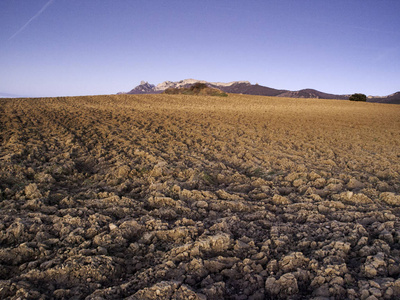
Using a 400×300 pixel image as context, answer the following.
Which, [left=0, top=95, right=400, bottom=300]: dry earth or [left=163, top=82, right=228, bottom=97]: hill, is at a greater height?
[left=163, top=82, right=228, bottom=97]: hill

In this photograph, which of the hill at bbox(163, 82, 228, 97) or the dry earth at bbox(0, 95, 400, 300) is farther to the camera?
the hill at bbox(163, 82, 228, 97)

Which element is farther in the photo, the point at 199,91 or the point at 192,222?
the point at 199,91

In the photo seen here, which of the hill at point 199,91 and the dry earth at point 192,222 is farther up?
the hill at point 199,91

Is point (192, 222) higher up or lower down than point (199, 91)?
lower down

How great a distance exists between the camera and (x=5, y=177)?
376 cm

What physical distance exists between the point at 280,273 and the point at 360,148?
5886 millimetres

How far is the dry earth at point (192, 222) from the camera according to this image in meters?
1.96

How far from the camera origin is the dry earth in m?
1.96

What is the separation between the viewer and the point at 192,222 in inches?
111

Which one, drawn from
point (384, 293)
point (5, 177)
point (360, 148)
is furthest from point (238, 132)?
point (384, 293)

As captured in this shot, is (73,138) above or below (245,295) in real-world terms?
above

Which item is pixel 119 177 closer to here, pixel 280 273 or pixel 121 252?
pixel 121 252

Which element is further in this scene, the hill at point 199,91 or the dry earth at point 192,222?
the hill at point 199,91

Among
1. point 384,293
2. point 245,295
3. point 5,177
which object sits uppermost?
point 5,177
